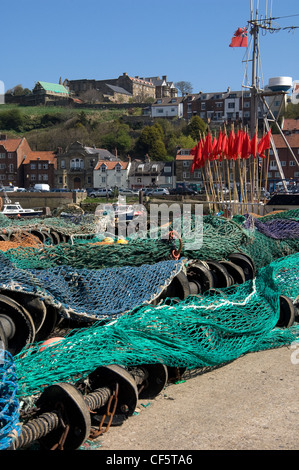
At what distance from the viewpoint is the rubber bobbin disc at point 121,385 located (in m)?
4.15

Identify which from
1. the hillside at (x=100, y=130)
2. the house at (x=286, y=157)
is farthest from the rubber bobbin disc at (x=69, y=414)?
the hillside at (x=100, y=130)

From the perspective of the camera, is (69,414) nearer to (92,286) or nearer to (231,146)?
(92,286)

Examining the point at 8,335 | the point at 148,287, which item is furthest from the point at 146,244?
the point at 8,335

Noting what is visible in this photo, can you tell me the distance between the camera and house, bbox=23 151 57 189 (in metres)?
76.1

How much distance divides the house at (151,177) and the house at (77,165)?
5474 millimetres

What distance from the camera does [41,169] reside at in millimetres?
76750

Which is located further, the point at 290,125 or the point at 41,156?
the point at 41,156

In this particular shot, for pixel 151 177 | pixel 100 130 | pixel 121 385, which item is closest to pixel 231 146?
pixel 121 385

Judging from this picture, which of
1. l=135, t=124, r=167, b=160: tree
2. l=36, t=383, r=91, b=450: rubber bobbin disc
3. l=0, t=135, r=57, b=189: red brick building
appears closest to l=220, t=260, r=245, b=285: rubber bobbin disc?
l=36, t=383, r=91, b=450: rubber bobbin disc

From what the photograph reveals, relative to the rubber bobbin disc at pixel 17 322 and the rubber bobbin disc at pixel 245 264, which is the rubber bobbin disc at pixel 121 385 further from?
the rubber bobbin disc at pixel 245 264

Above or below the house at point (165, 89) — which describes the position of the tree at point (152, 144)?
below

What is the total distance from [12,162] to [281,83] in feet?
196
